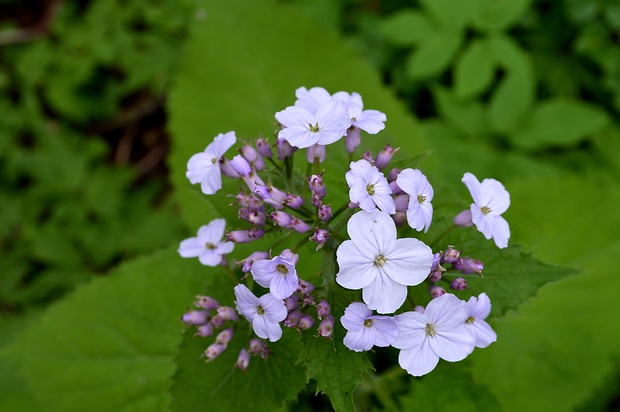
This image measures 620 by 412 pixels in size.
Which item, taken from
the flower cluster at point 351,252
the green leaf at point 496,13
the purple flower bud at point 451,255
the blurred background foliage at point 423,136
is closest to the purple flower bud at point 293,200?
the flower cluster at point 351,252

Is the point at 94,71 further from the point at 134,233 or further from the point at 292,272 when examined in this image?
the point at 292,272

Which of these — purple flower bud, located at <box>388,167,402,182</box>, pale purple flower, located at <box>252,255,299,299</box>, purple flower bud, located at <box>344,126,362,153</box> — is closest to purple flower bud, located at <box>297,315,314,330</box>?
pale purple flower, located at <box>252,255,299,299</box>

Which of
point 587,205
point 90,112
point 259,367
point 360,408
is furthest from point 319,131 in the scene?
point 90,112

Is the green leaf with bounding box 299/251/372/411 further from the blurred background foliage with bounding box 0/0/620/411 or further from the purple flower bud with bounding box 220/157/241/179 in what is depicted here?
the blurred background foliage with bounding box 0/0/620/411

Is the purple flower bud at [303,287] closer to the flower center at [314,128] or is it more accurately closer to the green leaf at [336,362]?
the green leaf at [336,362]

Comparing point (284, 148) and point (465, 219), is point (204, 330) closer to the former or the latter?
point (284, 148)
